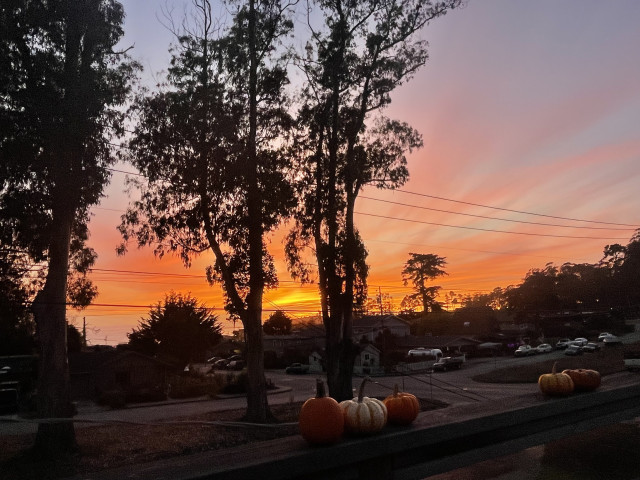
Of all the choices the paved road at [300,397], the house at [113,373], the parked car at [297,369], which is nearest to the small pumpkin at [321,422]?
the paved road at [300,397]

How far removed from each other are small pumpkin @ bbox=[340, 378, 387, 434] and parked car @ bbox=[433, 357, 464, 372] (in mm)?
59604

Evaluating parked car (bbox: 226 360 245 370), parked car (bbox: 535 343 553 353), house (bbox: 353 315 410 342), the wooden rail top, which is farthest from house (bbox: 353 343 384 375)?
the wooden rail top

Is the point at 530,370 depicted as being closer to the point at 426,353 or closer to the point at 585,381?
the point at 426,353

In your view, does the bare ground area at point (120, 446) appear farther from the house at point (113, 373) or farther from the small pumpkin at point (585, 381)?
the house at point (113, 373)

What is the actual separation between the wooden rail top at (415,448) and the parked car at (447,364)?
58.7 m

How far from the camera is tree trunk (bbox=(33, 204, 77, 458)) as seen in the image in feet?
66.1

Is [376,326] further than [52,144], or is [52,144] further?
[376,326]

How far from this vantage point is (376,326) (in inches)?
3132

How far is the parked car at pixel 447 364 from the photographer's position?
196 ft

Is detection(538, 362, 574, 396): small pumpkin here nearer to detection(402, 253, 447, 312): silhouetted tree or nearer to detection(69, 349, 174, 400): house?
detection(69, 349, 174, 400): house

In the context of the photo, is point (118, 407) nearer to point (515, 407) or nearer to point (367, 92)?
point (367, 92)

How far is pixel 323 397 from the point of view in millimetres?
2834

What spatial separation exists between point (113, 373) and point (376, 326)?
40.9 m

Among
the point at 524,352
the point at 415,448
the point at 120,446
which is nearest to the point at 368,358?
the point at 524,352
